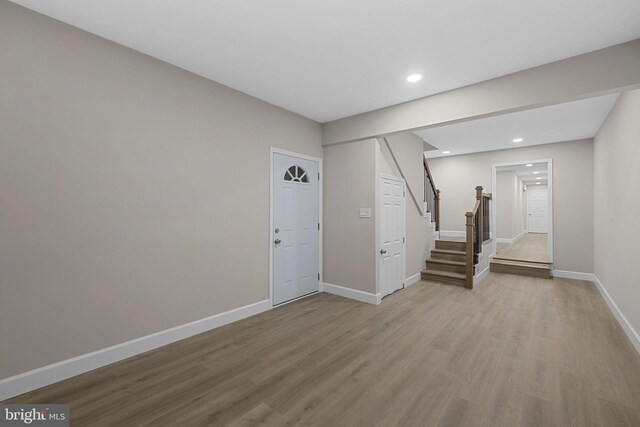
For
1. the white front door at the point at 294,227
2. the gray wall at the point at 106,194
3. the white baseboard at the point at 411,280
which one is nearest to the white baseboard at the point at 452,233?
the white baseboard at the point at 411,280

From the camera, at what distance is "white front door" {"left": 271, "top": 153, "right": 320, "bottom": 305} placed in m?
3.81

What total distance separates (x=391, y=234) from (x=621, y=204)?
2734 millimetres

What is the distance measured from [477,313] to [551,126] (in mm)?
3515

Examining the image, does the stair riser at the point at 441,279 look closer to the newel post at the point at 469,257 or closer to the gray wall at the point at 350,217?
the newel post at the point at 469,257

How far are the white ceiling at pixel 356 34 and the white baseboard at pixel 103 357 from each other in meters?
2.70

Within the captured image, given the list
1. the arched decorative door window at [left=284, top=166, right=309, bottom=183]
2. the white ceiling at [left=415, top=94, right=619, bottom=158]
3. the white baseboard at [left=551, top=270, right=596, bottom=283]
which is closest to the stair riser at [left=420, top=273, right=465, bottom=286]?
the white baseboard at [left=551, top=270, right=596, bottom=283]

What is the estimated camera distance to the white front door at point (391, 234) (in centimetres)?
421

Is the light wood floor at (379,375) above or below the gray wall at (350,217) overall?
below

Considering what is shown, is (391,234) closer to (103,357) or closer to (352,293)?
(352,293)

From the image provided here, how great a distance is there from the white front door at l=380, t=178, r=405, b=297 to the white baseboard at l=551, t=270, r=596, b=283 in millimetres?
3613

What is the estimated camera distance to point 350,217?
425 cm

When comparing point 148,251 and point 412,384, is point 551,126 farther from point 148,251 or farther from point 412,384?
point 148,251

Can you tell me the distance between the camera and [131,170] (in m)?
2.48

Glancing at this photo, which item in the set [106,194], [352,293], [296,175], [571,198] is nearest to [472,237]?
[352,293]
